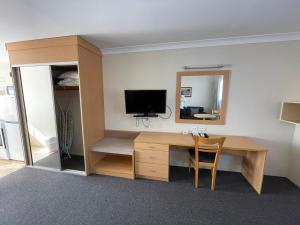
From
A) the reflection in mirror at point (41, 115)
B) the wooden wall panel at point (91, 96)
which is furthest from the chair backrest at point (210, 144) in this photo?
the reflection in mirror at point (41, 115)

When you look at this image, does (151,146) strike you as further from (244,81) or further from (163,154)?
(244,81)

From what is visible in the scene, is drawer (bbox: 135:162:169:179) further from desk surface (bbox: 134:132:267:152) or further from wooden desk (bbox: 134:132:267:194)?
desk surface (bbox: 134:132:267:152)

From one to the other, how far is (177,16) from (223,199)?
2506 millimetres

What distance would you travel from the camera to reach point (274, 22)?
5.58 ft

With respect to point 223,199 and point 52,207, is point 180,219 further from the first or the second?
point 52,207

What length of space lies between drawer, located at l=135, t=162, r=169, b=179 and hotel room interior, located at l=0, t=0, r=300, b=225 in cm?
4

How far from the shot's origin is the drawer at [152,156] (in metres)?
2.24

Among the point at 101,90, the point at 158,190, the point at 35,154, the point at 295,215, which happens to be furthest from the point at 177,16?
the point at 35,154

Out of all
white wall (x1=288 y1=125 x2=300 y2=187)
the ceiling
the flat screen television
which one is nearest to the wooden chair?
the flat screen television

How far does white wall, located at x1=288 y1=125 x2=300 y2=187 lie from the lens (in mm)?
2189

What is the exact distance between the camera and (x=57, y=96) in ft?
9.17

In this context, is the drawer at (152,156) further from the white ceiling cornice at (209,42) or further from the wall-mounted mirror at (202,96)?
the white ceiling cornice at (209,42)

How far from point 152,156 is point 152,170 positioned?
10.1 inches

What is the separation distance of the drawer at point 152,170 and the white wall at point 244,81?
0.57 meters
